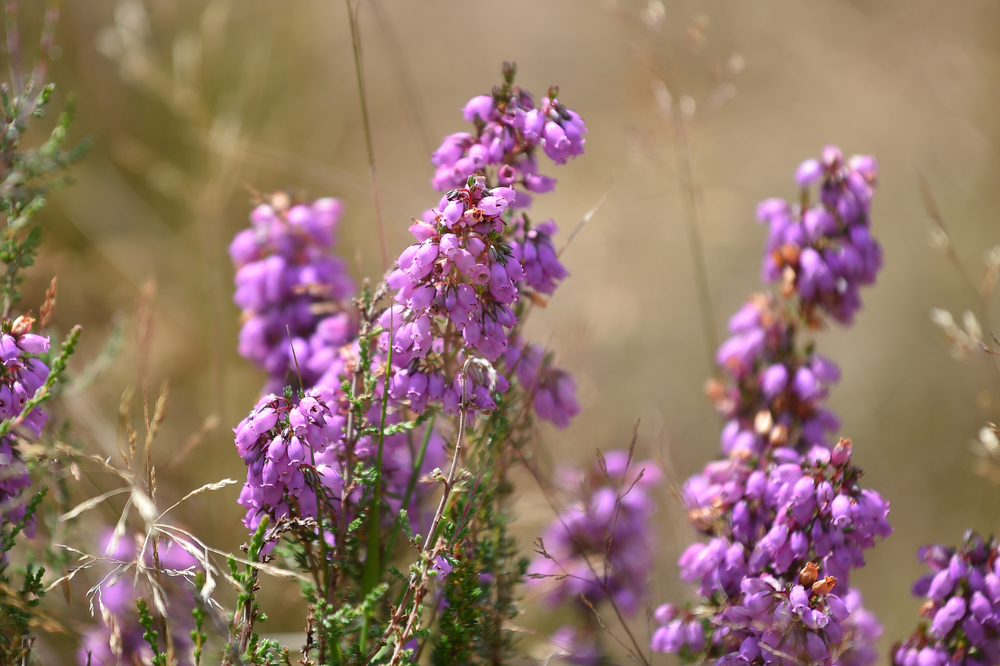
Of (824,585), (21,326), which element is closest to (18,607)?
(21,326)

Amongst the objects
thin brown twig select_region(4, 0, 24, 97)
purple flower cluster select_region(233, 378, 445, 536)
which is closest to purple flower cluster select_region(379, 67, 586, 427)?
purple flower cluster select_region(233, 378, 445, 536)

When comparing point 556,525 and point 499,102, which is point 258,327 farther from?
point 556,525

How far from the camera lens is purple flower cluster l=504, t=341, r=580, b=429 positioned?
2656 millimetres

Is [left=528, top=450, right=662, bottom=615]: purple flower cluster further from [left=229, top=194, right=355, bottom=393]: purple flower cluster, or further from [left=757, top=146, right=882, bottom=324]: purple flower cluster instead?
[left=229, top=194, right=355, bottom=393]: purple flower cluster

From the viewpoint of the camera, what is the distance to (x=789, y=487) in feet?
7.62

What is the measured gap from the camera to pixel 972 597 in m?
2.31

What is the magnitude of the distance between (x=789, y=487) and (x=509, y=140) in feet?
4.25

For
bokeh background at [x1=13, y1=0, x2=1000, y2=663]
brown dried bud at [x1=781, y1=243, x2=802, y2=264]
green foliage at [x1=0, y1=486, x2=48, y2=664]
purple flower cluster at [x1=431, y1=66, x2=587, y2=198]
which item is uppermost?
bokeh background at [x1=13, y1=0, x2=1000, y2=663]

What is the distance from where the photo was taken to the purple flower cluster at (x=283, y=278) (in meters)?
3.07

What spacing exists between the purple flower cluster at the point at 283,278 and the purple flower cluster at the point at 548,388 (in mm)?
793

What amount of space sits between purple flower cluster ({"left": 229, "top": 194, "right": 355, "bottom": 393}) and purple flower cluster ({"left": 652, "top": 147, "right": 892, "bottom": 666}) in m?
1.53

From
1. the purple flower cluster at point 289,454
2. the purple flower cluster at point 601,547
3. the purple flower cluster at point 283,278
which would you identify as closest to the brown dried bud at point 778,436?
the purple flower cluster at point 601,547

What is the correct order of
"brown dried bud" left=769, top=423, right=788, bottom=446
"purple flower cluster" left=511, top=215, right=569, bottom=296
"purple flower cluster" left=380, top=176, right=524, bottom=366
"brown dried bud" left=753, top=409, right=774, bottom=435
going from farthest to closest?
"brown dried bud" left=753, top=409, right=774, bottom=435, "brown dried bud" left=769, top=423, right=788, bottom=446, "purple flower cluster" left=511, top=215, right=569, bottom=296, "purple flower cluster" left=380, top=176, right=524, bottom=366

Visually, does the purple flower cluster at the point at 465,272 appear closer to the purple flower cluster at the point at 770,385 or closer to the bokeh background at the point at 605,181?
the purple flower cluster at the point at 770,385
